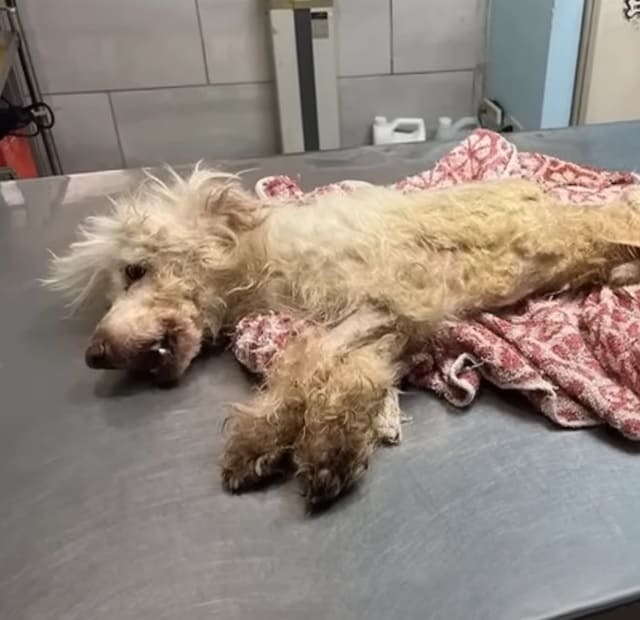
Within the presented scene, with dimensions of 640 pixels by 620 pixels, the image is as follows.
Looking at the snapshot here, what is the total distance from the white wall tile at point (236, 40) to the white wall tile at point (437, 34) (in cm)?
36

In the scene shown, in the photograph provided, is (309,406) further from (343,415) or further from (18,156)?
(18,156)

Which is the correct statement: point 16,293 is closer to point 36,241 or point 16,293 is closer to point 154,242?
point 36,241

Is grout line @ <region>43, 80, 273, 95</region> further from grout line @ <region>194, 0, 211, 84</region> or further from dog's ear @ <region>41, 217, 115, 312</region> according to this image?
dog's ear @ <region>41, 217, 115, 312</region>

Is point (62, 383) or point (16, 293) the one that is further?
point (16, 293)

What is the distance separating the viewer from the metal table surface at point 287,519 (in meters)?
0.63

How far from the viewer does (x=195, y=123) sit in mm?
2115

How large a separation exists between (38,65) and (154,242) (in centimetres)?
131

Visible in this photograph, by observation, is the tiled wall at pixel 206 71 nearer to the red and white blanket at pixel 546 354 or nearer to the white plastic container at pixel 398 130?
the white plastic container at pixel 398 130

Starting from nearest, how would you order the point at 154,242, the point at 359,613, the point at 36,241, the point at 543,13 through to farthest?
the point at 359,613 → the point at 154,242 → the point at 36,241 → the point at 543,13

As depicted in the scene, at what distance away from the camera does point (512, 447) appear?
77 centimetres

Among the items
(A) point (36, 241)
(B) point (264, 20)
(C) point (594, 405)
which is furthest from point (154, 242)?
(B) point (264, 20)

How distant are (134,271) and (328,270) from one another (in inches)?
9.3

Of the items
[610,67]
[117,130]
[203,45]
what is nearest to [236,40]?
[203,45]

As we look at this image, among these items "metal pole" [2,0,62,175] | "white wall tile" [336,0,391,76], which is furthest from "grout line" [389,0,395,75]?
"metal pole" [2,0,62,175]
